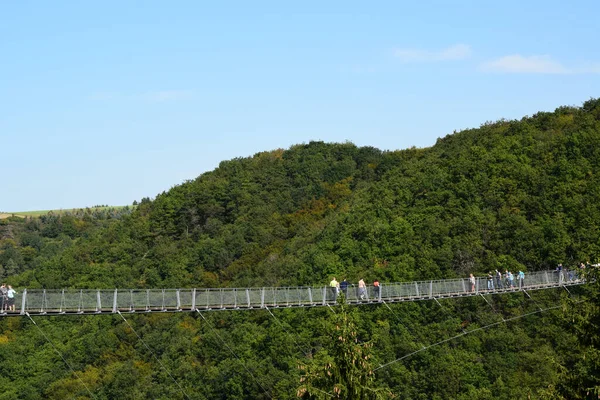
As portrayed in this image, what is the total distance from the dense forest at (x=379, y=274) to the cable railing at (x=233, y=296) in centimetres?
602

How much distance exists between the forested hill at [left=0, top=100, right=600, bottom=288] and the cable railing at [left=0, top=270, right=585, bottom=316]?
16436mm

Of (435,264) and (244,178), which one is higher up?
(244,178)

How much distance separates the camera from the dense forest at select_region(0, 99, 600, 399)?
75.4 meters

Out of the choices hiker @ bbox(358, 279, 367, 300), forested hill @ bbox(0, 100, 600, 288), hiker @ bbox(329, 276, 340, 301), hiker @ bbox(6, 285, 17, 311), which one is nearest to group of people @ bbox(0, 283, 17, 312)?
hiker @ bbox(6, 285, 17, 311)

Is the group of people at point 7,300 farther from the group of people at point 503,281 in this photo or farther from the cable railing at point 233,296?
the group of people at point 503,281

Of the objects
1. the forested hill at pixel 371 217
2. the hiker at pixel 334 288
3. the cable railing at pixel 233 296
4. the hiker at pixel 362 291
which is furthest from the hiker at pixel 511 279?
the forested hill at pixel 371 217

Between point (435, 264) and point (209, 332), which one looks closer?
point (435, 264)

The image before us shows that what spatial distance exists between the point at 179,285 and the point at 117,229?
25191 mm

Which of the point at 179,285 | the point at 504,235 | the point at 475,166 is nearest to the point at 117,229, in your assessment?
the point at 179,285

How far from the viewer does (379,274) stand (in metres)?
88.0

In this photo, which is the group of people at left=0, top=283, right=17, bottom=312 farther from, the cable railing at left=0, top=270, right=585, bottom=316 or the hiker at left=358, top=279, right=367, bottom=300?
the hiker at left=358, top=279, right=367, bottom=300

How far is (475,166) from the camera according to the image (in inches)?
3964

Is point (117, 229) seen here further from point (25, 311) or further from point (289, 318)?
point (25, 311)

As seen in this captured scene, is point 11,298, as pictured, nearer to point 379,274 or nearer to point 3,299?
point 3,299
